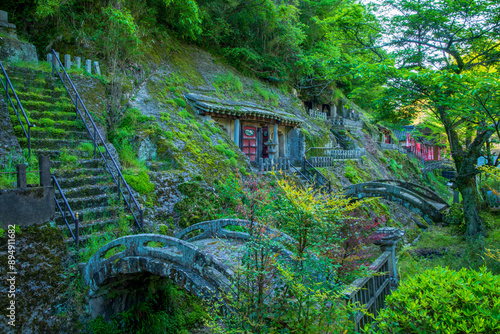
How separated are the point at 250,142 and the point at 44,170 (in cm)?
1183

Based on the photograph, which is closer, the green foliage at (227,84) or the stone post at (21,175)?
the stone post at (21,175)

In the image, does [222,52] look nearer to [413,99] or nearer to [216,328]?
[413,99]

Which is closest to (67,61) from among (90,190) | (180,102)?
(180,102)

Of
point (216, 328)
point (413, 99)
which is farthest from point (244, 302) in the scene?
point (413, 99)

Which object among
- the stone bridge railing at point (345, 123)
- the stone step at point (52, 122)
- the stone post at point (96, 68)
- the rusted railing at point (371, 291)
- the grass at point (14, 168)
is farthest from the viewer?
the stone bridge railing at point (345, 123)

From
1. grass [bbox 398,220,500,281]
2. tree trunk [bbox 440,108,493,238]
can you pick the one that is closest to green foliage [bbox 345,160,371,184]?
grass [bbox 398,220,500,281]

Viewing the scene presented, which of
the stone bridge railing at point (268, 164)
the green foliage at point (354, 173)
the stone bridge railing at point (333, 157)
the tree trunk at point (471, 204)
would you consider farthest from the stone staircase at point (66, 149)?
the green foliage at point (354, 173)

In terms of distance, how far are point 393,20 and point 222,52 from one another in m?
11.2

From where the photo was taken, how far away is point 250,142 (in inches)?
649

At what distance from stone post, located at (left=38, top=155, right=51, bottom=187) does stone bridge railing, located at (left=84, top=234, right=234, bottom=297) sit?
170 centimetres

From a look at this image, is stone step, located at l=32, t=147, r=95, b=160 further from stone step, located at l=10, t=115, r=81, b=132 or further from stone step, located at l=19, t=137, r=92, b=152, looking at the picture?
stone step, located at l=10, t=115, r=81, b=132

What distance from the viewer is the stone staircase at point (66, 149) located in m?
6.57

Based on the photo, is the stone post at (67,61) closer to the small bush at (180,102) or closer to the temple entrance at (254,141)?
the small bush at (180,102)

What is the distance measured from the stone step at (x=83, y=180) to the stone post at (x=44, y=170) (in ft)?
4.11
